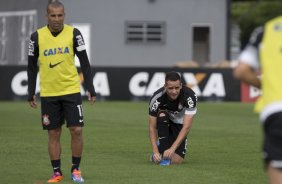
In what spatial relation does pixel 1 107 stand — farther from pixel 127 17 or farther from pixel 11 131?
pixel 127 17

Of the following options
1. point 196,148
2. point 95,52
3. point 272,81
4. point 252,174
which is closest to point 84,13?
point 95,52

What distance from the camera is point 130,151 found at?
14375 mm

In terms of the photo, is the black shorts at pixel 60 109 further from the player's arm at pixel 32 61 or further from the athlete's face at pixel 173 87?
the athlete's face at pixel 173 87

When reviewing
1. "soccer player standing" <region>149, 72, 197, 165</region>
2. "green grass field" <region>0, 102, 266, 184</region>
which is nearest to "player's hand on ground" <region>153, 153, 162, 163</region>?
"soccer player standing" <region>149, 72, 197, 165</region>

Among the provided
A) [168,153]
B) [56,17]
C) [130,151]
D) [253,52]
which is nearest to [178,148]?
[168,153]

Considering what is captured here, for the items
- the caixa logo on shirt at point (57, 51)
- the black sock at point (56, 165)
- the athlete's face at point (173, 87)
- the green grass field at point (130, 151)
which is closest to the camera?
the caixa logo on shirt at point (57, 51)

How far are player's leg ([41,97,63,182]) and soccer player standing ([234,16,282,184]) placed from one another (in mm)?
4785

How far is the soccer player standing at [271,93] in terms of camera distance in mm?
5922

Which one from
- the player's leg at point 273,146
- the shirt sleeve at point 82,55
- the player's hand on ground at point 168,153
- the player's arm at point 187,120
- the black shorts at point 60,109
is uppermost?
the shirt sleeve at point 82,55

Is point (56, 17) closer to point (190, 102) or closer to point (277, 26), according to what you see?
point (190, 102)

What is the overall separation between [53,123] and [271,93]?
4.97 meters

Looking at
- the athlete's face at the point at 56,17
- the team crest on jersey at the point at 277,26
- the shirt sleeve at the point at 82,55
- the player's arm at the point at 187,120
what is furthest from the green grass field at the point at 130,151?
the team crest on jersey at the point at 277,26

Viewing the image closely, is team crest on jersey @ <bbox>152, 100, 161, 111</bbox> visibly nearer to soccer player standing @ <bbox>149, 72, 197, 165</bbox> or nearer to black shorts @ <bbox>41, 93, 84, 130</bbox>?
soccer player standing @ <bbox>149, 72, 197, 165</bbox>

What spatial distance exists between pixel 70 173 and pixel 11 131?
22.3 feet
